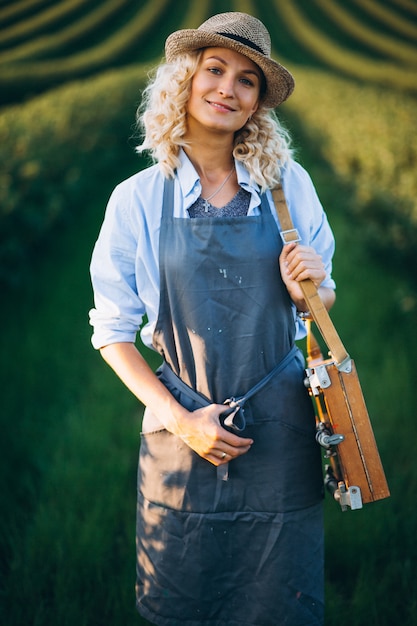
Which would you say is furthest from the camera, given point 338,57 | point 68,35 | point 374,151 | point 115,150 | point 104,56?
point 115,150

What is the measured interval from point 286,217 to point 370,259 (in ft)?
14.5

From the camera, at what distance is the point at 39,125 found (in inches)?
270

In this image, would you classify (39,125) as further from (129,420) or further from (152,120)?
(152,120)

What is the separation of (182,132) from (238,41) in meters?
0.28

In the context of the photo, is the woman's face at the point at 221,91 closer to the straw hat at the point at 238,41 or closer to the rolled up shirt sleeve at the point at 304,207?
the straw hat at the point at 238,41

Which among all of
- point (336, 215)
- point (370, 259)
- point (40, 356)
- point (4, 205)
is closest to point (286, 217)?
point (40, 356)

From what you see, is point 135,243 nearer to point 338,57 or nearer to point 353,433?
point 353,433

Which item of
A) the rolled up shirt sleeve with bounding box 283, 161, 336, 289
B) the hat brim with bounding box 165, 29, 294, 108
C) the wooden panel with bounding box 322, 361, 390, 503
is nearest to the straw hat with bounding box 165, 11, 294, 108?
the hat brim with bounding box 165, 29, 294, 108

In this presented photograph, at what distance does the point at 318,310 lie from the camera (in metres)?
1.80

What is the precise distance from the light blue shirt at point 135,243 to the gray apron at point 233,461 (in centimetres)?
3

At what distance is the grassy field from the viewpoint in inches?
106

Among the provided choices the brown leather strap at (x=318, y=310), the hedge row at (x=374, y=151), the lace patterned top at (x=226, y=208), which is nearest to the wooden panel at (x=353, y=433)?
the brown leather strap at (x=318, y=310)

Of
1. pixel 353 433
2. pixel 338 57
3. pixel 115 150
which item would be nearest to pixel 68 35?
pixel 338 57

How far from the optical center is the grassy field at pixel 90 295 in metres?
2.70
